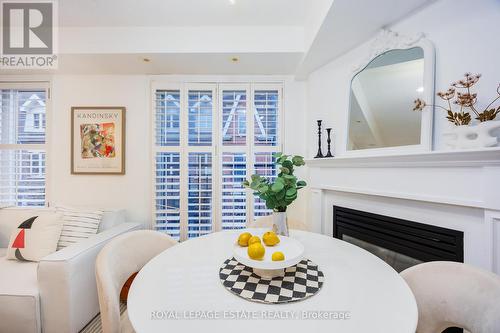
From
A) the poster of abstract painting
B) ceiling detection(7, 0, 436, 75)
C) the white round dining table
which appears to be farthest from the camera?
the poster of abstract painting

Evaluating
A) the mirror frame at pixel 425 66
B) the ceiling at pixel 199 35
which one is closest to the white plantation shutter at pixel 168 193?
the ceiling at pixel 199 35

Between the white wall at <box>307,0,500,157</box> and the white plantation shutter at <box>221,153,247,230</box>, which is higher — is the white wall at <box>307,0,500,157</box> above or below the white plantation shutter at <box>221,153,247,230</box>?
above

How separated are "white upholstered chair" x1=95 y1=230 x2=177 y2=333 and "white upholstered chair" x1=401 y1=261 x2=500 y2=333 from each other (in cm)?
120

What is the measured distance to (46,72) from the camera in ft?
7.68

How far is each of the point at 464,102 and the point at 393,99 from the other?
0.43 meters

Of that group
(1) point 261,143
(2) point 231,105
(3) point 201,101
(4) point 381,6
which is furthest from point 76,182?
(4) point 381,6

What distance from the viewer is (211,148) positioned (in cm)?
241

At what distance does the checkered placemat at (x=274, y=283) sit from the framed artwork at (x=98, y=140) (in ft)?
6.87

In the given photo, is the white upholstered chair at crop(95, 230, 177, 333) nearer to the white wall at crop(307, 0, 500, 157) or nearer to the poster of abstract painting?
the poster of abstract painting

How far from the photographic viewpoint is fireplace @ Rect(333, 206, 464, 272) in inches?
49.2

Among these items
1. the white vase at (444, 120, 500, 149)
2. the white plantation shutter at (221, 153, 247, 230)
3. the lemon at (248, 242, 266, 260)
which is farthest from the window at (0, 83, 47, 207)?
the white vase at (444, 120, 500, 149)

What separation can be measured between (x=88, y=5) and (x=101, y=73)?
81 centimetres

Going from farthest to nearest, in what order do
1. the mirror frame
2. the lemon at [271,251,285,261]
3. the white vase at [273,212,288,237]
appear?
the mirror frame
the white vase at [273,212,288,237]
the lemon at [271,251,285,261]

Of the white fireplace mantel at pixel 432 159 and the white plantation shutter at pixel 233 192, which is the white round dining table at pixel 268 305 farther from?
the white plantation shutter at pixel 233 192
